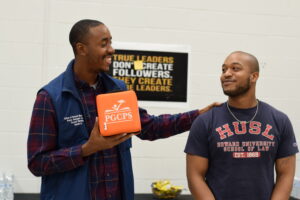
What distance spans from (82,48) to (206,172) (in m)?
0.94

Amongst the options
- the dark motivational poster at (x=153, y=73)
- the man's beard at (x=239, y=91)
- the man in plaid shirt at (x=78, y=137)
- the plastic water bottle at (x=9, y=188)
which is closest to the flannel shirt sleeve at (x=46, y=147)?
the man in plaid shirt at (x=78, y=137)

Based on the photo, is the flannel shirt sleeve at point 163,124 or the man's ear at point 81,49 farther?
the flannel shirt sleeve at point 163,124

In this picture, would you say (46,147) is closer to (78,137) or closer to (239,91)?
(78,137)

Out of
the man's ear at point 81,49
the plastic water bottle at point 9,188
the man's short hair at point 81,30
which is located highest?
the man's short hair at point 81,30

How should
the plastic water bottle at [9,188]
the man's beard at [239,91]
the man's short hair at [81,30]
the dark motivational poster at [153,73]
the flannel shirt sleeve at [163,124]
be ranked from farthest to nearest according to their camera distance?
the dark motivational poster at [153,73]
the plastic water bottle at [9,188]
the flannel shirt sleeve at [163,124]
the man's beard at [239,91]
the man's short hair at [81,30]

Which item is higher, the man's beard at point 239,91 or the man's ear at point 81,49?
the man's ear at point 81,49

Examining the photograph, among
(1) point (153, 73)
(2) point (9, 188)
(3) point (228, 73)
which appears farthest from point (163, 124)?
(2) point (9, 188)

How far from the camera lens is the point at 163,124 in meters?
2.31

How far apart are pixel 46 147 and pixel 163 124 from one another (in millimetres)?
715

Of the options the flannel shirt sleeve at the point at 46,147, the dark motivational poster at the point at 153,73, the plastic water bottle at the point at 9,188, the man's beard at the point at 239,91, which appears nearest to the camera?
the flannel shirt sleeve at the point at 46,147

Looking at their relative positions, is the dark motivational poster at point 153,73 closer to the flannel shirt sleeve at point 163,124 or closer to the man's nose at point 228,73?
the flannel shirt sleeve at point 163,124

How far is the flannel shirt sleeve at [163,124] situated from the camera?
2.30 metres

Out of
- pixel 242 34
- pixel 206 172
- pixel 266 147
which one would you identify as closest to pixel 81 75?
pixel 206 172

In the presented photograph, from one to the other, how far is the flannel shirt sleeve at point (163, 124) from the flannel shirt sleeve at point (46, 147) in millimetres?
548
